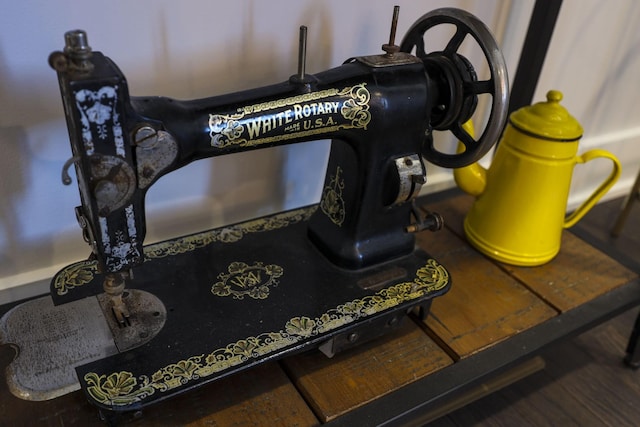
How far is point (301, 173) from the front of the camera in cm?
145

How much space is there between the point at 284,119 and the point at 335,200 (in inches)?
10.7

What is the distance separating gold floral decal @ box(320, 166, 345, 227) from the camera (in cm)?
112

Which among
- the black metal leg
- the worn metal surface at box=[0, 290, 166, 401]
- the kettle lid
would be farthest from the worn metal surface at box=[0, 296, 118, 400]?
the black metal leg

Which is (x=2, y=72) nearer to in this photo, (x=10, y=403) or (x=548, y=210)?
(x=10, y=403)

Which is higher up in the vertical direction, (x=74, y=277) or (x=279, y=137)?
(x=279, y=137)

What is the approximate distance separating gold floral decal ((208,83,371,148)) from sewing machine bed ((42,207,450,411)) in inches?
11.3

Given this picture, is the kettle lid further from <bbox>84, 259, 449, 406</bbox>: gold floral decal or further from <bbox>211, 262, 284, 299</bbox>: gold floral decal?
<bbox>211, 262, 284, 299</bbox>: gold floral decal

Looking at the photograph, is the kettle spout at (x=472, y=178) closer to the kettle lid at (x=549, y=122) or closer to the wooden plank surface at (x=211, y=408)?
the kettle lid at (x=549, y=122)

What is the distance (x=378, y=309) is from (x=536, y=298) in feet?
1.39

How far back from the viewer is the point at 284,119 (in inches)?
36.1

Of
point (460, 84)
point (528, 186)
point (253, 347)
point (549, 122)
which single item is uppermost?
point (460, 84)

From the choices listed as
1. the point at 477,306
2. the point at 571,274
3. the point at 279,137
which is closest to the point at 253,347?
the point at 279,137

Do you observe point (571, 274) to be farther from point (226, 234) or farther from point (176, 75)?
point (176, 75)

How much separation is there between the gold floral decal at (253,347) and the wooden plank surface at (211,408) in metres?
0.09
